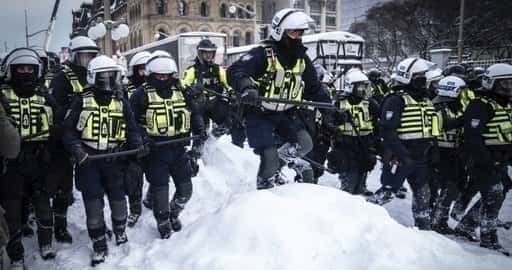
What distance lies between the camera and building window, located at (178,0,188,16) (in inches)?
2242

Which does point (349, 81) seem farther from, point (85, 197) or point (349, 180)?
point (85, 197)

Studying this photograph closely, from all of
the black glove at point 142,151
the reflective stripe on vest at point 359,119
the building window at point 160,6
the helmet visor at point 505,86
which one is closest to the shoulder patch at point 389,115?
the helmet visor at point 505,86

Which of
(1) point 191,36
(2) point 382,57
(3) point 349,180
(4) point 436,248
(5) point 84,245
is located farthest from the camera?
(2) point 382,57

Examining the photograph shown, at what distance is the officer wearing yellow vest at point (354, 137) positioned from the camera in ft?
24.4

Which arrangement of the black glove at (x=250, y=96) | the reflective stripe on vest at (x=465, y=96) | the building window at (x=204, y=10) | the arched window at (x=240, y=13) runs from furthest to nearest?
the arched window at (x=240, y=13) → the building window at (x=204, y=10) → the reflective stripe on vest at (x=465, y=96) → the black glove at (x=250, y=96)

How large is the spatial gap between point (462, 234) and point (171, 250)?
408 centimetres

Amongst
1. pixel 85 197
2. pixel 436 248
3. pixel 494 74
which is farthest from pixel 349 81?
pixel 85 197

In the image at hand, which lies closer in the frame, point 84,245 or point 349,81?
point 84,245

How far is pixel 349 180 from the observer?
292 inches

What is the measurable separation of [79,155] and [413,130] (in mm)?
3959

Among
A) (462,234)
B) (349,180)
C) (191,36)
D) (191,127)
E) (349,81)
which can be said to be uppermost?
(191,36)

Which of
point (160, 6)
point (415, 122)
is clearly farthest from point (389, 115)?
point (160, 6)

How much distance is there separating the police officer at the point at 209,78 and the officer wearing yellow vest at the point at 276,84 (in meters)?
2.84

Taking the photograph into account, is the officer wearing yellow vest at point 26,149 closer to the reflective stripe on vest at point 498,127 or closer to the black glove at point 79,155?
the black glove at point 79,155
